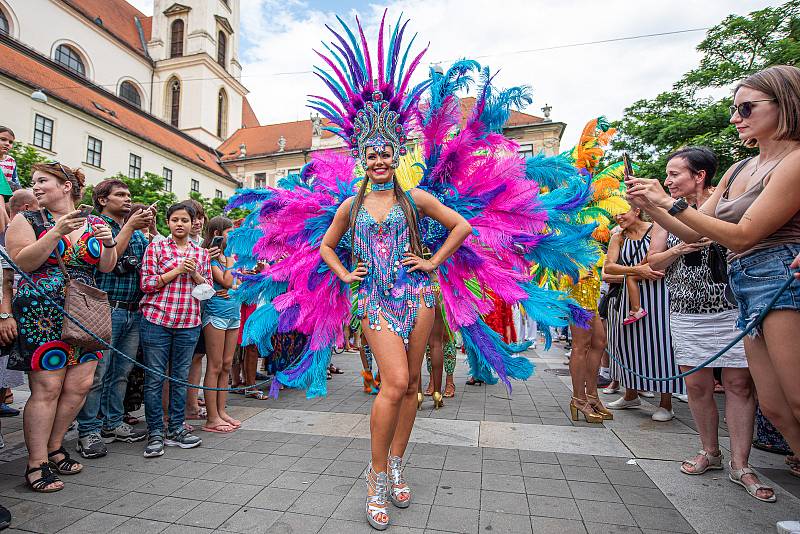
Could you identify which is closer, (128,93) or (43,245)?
(43,245)

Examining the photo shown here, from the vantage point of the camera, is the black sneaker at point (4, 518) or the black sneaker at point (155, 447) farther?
the black sneaker at point (155, 447)

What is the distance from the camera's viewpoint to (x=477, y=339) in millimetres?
3117

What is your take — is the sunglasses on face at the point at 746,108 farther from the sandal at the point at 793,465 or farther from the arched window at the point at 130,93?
the arched window at the point at 130,93

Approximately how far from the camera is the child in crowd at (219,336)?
13.0ft

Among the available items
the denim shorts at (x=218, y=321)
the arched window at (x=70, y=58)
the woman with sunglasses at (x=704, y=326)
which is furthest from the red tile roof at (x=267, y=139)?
the woman with sunglasses at (x=704, y=326)

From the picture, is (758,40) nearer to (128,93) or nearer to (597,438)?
(597,438)

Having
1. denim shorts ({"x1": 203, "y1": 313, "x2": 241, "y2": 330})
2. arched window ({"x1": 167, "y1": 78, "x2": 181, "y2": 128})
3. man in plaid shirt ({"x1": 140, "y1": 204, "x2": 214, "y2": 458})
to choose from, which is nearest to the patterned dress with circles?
man in plaid shirt ({"x1": 140, "y1": 204, "x2": 214, "y2": 458})

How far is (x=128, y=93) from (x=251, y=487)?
4330 cm

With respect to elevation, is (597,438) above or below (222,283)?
below

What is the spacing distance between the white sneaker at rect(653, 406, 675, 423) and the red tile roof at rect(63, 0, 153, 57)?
4009 cm

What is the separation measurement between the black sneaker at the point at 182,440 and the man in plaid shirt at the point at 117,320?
365mm

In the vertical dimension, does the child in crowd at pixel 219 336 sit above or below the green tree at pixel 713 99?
below

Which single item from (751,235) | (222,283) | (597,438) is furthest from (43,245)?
(597,438)

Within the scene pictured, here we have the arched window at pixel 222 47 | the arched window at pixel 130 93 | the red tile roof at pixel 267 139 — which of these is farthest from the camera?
the red tile roof at pixel 267 139
